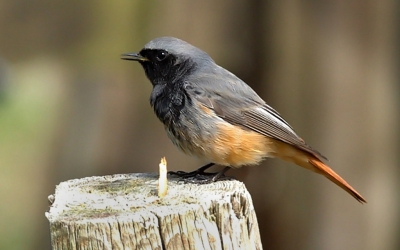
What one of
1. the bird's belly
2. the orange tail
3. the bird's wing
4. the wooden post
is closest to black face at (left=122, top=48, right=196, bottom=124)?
the bird's wing

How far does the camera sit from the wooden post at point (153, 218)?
2605 mm

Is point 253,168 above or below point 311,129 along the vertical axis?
below

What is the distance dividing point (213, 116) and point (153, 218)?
1881 millimetres

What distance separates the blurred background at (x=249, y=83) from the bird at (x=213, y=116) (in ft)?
3.27

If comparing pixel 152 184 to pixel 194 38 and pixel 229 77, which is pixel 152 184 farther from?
pixel 194 38

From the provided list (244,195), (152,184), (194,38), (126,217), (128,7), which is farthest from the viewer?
(128,7)

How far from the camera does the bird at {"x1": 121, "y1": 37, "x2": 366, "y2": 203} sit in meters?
4.41

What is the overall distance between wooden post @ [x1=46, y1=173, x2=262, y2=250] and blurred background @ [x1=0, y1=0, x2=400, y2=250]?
8.41ft

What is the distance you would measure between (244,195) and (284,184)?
2.69 m

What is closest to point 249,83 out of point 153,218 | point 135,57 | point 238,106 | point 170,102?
point 238,106

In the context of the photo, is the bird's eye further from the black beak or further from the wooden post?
the wooden post

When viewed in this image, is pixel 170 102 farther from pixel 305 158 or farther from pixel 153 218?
pixel 153 218

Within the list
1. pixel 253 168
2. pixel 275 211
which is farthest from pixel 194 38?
pixel 275 211

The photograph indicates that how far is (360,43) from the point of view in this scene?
5.59 meters
